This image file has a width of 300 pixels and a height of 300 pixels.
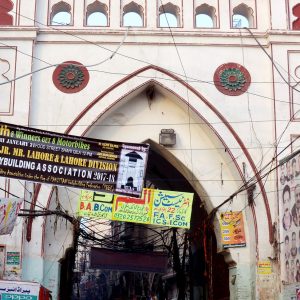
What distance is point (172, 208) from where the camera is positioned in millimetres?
11891

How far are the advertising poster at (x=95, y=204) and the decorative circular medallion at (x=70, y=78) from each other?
7.05ft

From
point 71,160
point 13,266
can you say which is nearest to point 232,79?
point 71,160

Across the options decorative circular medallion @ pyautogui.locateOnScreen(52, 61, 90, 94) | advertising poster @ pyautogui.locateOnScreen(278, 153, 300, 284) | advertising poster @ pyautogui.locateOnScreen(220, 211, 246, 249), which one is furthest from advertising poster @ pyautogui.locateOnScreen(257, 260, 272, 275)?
decorative circular medallion @ pyautogui.locateOnScreen(52, 61, 90, 94)

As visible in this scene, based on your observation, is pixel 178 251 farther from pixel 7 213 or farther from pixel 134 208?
pixel 7 213

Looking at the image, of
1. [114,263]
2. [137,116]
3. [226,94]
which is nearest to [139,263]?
[114,263]

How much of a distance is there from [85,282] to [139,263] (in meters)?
26.6

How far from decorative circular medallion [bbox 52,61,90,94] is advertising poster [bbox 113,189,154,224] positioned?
238 centimetres

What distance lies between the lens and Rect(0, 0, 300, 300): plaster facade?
1230 cm

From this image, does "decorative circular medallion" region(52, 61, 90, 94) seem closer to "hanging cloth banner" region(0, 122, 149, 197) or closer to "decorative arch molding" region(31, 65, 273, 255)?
"decorative arch molding" region(31, 65, 273, 255)

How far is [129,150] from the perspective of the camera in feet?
30.9

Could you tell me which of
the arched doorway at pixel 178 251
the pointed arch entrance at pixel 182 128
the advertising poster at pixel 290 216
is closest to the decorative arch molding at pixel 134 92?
the pointed arch entrance at pixel 182 128

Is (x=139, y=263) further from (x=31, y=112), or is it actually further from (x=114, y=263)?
(x=31, y=112)

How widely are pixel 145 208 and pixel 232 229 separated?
1.85 metres

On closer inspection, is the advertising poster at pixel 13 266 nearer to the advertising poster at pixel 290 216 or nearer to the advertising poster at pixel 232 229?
the advertising poster at pixel 232 229
